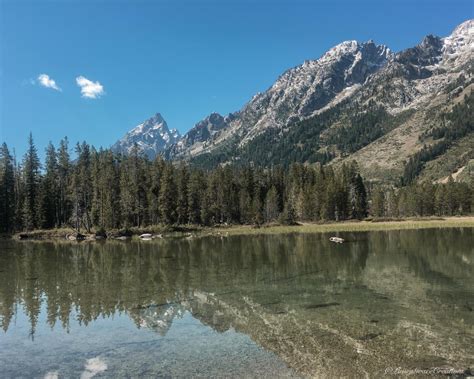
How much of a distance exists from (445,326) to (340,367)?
9.15m

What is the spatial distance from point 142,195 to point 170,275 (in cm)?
8970

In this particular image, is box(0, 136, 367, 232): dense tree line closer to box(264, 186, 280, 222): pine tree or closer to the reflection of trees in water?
box(264, 186, 280, 222): pine tree

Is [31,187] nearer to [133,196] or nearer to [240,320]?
[133,196]

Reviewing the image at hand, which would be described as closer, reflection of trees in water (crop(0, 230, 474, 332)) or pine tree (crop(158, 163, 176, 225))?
reflection of trees in water (crop(0, 230, 474, 332))

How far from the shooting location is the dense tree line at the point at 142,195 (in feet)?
409

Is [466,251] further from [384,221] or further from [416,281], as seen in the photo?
[384,221]

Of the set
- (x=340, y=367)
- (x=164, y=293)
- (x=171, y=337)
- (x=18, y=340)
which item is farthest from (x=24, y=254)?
(x=340, y=367)

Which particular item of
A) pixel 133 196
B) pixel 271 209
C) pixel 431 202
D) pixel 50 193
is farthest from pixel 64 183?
→ pixel 431 202

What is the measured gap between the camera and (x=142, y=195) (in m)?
132

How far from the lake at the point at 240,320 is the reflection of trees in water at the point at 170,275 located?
0.20m

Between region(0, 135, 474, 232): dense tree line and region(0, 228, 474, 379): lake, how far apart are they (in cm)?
7624

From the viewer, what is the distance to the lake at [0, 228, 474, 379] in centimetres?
1886

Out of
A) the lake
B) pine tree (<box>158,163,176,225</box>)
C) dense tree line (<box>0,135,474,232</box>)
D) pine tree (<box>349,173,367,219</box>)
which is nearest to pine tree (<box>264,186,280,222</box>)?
dense tree line (<box>0,135,474,232</box>)

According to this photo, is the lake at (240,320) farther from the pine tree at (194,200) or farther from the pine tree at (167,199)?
the pine tree at (194,200)
